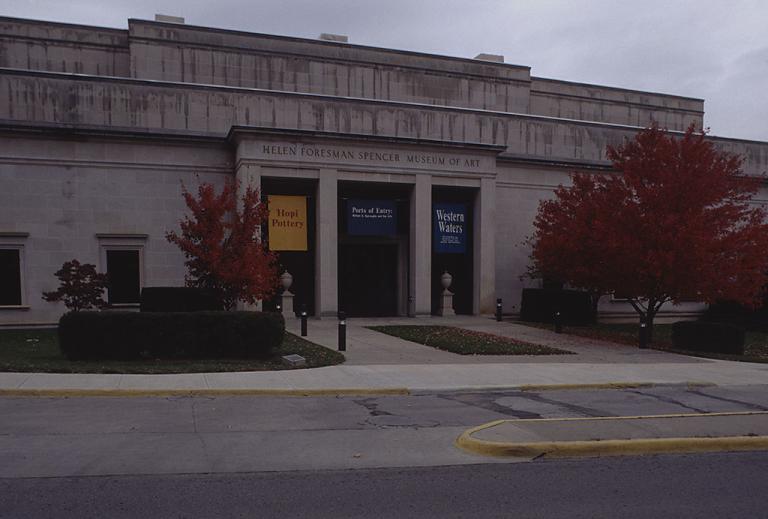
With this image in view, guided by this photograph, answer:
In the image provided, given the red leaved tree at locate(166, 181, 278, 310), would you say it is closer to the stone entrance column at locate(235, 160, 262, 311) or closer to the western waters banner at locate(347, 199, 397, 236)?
the stone entrance column at locate(235, 160, 262, 311)

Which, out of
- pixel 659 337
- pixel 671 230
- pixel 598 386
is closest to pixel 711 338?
pixel 671 230

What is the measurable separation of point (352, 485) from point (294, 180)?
21703 mm

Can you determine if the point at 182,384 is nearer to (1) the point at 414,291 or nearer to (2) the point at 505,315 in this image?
(1) the point at 414,291

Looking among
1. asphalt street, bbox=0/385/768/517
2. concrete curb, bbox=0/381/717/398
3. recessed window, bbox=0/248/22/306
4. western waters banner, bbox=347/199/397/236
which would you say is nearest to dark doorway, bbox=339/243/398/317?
western waters banner, bbox=347/199/397/236

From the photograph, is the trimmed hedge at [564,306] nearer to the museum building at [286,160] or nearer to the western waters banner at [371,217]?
the museum building at [286,160]

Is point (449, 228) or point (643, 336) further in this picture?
point (449, 228)

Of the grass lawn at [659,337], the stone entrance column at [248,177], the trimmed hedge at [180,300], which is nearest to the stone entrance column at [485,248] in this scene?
the grass lawn at [659,337]

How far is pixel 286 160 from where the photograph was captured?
82.9 ft

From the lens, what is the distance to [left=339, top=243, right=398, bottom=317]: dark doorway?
29594mm

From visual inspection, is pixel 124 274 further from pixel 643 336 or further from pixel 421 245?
pixel 643 336

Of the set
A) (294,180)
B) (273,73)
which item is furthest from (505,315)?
(273,73)

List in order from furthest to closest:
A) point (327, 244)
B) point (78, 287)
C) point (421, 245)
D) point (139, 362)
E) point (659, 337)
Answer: point (421, 245)
point (327, 244)
point (659, 337)
point (78, 287)
point (139, 362)

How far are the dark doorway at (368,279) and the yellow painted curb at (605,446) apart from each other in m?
21.7

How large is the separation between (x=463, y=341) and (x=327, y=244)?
8.92 m
